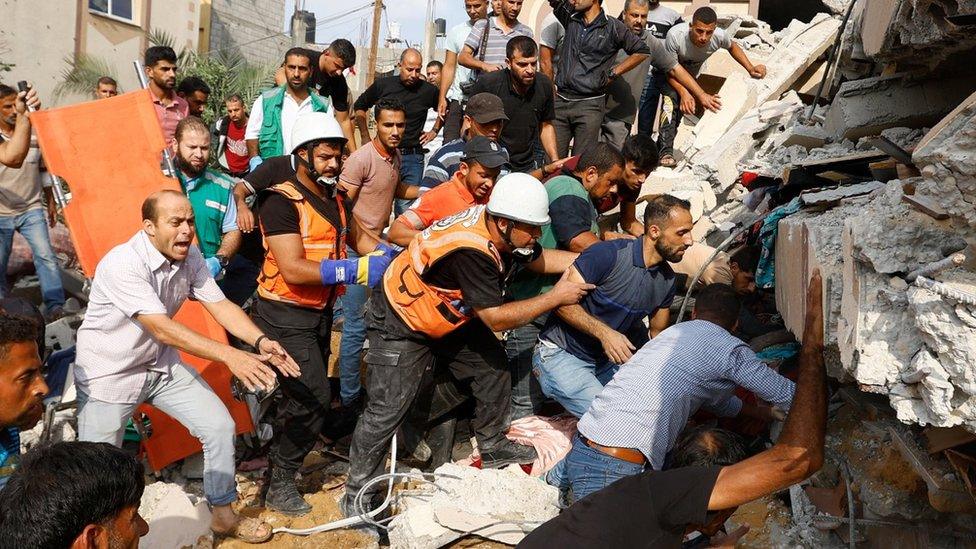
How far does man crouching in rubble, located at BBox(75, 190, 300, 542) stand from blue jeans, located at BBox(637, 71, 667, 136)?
503cm

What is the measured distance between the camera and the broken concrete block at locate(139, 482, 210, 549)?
4.41 metres

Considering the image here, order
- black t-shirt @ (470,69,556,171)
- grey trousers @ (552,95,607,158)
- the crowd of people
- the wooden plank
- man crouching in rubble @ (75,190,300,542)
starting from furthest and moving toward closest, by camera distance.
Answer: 1. grey trousers @ (552,95,607,158)
2. black t-shirt @ (470,69,556,171)
3. man crouching in rubble @ (75,190,300,542)
4. the crowd of people
5. the wooden plank

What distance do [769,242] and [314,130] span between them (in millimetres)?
2568

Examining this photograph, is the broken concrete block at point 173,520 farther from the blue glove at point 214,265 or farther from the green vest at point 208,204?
the green vest at point 208,204

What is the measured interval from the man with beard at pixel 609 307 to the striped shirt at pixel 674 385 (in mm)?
606

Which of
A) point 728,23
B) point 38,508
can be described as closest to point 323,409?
point 38,508

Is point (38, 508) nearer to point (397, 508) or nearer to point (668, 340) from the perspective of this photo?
point (668, 340)

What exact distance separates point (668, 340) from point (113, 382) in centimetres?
272

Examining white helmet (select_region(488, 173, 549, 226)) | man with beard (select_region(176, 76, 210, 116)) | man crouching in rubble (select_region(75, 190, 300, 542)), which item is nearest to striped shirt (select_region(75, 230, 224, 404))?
man crouching in rubble (select_region(75, 190, 300, 542))

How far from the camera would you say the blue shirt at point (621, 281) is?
444 cm

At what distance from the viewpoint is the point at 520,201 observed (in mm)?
4160

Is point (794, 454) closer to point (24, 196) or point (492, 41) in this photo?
point (492, 41)

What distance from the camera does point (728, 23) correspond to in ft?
33.2

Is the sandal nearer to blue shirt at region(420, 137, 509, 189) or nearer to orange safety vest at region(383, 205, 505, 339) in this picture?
orange safety vest at region(383, 205, 505, 339)
